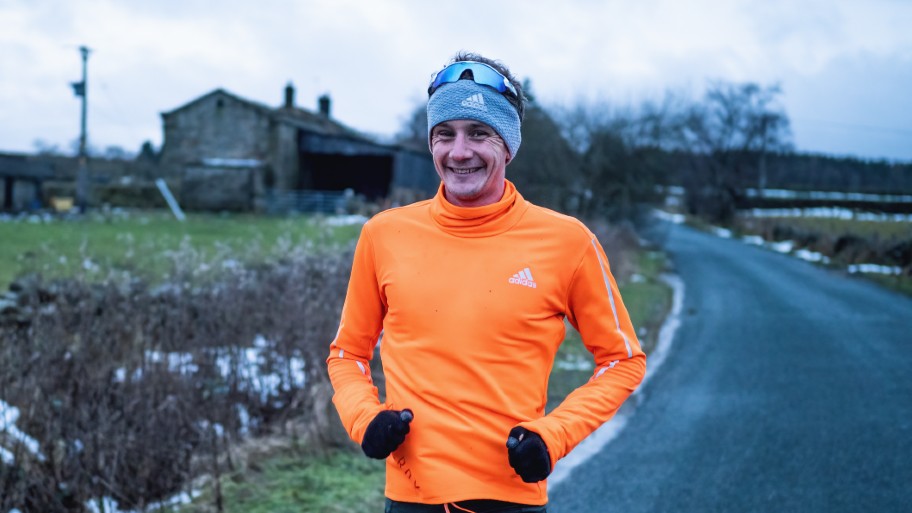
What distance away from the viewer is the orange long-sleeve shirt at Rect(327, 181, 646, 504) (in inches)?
95.9

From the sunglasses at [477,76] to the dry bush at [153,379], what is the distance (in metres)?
3.54

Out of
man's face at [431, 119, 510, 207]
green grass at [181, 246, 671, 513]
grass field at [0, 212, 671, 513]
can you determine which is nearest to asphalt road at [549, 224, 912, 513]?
grass field at [0, 212, 671, 513]

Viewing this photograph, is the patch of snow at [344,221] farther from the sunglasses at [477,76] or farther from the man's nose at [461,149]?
the man's nose at [461,149]

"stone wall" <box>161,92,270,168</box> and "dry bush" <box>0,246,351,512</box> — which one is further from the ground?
"stone wall" <box>161,92,270,168</box>

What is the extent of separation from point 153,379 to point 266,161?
3780 cm

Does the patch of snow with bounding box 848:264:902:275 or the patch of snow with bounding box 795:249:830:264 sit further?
the patch of snow with bounding box 795:249:830:264

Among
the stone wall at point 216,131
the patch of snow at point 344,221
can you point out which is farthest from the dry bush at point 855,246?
the stone wall at point 216,131

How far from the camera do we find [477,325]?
97.4 inches

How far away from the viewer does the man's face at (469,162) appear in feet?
8.45

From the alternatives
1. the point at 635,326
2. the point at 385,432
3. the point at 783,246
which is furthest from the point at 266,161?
the point at 385,432

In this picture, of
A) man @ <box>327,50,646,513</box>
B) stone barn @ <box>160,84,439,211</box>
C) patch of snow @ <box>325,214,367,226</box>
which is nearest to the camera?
man @ <box>327,50,646,513</box>

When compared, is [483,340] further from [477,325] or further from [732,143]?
[732,143]

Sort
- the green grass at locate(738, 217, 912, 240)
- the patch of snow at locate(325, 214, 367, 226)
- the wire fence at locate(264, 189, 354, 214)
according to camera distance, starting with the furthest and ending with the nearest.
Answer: the wire fence at locate(264, 189, 354, 214) → the green grass at locate(738, 217, 912, 240) → the patch of snow at locate(325, 214, 367, 226)

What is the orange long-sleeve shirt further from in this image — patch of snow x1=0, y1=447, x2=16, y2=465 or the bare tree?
the bare tree
